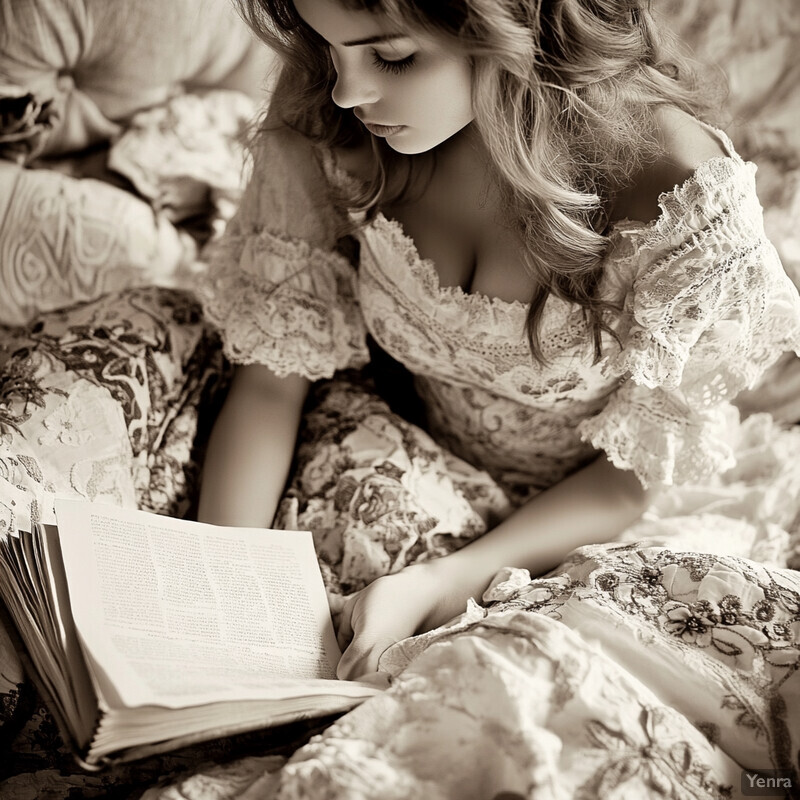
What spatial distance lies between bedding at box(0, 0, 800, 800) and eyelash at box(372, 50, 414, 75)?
1.43 feet

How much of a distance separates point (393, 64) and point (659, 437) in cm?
49

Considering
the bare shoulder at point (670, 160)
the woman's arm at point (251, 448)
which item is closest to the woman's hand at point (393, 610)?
the woman's arm at point (251, 448)

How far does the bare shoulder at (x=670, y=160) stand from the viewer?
79cm

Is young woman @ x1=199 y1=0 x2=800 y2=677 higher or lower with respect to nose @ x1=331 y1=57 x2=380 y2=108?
lower

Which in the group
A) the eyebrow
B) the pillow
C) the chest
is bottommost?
the chest

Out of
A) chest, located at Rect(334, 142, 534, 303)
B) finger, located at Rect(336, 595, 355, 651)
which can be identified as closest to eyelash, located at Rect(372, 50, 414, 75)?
chest, located at Rect(334, 142, 534, 303)

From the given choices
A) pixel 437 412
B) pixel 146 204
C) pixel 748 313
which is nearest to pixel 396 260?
pixel 437 412

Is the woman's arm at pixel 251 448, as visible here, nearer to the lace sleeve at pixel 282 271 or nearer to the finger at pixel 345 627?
the lace sleeve at pixel 282 271

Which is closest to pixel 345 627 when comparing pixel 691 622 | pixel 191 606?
pixel 191 606

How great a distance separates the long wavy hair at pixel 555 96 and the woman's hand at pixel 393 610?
10.7 inches

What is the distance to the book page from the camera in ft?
1.94

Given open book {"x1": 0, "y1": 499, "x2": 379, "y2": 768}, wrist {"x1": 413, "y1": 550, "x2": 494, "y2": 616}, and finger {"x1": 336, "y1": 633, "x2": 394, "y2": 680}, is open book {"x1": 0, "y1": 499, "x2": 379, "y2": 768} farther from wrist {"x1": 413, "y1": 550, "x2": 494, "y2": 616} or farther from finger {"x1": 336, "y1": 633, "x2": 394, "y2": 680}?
wrist {"x1": 413, "y1": 550, "x2": 494, "y2": 616}

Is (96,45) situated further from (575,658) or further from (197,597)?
(575,658)

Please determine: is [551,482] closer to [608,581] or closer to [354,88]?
[608,581]
